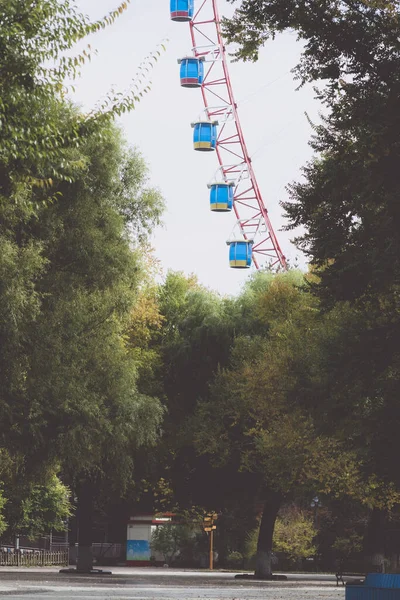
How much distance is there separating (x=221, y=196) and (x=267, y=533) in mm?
21023

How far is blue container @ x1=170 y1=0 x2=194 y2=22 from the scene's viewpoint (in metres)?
59.1

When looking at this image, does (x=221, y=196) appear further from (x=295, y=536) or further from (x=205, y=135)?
(x=295, y=536)

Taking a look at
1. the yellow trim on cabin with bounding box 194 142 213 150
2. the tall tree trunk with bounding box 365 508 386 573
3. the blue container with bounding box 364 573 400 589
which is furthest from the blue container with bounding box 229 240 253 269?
the blue container with bounding box 364 573 400 589

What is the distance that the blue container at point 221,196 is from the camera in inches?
2368

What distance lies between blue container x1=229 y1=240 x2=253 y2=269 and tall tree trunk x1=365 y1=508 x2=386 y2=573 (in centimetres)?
2369

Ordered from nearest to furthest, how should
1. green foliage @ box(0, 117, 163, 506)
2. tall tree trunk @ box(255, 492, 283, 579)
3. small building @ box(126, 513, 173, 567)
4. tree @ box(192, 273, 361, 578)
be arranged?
green foliage @ box(0, 117, 163, 506)
tree @ box(192, 273, 361, 578)
tall tree trunk @ box(255, 492, 283, 579)
small building @ box(126, 513, 173, 567)

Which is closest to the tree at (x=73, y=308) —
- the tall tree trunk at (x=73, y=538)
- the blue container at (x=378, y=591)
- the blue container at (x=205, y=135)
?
the blue container at (x=378, y=591)

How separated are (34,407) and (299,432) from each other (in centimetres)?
967

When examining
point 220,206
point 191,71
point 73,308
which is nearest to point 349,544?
point 220,206

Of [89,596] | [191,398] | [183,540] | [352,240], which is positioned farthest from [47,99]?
[183,540]

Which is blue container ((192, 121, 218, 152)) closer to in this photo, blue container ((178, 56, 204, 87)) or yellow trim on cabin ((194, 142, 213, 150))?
yellow trim on cabin ((194, 142, 213, 150))

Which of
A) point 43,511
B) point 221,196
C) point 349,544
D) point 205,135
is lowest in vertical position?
point 349,544

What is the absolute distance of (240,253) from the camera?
60.6 metres

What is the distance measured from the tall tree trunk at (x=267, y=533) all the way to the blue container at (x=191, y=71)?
2452 centimetres
